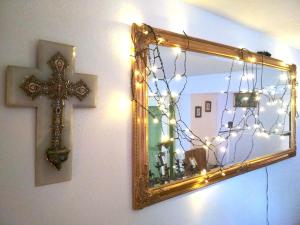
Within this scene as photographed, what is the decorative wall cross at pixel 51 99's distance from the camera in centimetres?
89

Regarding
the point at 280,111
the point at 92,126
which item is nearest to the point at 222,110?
the point at 280,111

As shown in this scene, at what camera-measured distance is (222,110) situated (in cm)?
182

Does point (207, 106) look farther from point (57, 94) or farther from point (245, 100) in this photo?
point (57, 94)

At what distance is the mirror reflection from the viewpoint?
1.35 meters

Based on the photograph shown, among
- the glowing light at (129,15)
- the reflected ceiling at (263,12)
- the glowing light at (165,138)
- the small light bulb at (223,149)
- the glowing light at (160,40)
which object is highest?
the reflected ceiling at (263,12)

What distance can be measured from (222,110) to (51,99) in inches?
48.2

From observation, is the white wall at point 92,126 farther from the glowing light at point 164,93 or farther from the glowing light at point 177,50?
the glowing light at point 164,93

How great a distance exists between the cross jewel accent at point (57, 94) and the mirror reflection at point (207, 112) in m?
0.44

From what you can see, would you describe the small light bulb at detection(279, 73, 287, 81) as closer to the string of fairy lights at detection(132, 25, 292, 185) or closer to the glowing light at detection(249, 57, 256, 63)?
the string of fairy lights at detection(132, 25, 292, 185)

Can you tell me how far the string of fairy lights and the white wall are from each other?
4.9 inches

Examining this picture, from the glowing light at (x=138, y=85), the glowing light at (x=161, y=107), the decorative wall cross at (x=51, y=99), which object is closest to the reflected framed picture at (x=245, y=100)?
the glowing light at (x=161, y=107)

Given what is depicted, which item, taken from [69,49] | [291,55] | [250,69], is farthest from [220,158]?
[291,55]

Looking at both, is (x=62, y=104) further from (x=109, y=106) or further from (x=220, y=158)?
(x=220, y=158)

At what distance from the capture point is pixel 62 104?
98cm
